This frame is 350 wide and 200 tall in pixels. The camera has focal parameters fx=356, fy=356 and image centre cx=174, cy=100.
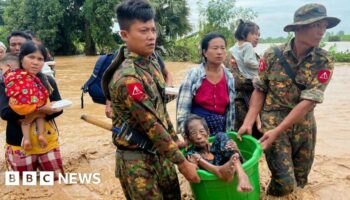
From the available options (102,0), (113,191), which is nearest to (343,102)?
(113,191)

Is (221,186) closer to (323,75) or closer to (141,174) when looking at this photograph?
(141,174)

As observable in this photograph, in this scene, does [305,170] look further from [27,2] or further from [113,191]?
[27,2]

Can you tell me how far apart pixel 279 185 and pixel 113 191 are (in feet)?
5.61

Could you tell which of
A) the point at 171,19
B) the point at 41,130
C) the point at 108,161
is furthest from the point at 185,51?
the point at 41,130

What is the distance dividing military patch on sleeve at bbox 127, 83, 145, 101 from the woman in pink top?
53.5 inches

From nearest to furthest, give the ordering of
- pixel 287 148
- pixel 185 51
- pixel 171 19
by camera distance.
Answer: pixel 287 148 < pixel 171 19 < pixel 185 51

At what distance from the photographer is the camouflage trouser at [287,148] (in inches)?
118

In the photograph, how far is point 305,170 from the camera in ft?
10.6

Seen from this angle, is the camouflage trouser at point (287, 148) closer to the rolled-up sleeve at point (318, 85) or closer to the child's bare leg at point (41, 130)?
the rolled-up sleeve at point (318, 85)

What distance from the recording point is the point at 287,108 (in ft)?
9.82

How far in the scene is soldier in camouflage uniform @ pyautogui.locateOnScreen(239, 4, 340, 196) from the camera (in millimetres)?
2750

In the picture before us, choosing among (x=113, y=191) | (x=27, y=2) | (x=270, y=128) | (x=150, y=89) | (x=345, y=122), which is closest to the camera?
(x=150, y=89)

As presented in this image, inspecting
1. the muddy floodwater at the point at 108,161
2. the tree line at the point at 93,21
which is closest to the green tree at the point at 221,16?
the tree line at the point at 93,21

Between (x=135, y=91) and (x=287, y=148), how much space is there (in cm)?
171
